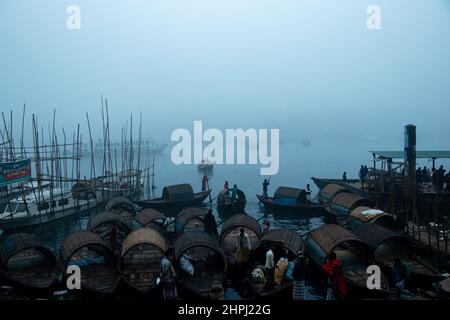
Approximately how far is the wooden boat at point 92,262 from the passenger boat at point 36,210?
8.57m

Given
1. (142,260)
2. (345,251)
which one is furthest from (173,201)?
(345,251)

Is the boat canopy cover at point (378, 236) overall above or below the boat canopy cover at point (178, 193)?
above

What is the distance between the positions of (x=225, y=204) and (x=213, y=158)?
45379mm

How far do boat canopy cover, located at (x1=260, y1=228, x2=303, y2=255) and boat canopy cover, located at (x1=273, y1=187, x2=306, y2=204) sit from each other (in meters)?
11.6

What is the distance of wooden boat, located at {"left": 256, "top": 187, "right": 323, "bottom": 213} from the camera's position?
24891 millimetres

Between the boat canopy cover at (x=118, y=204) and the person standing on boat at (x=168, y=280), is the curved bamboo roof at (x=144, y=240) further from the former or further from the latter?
the boat canopy cover at (x=118, y=204)

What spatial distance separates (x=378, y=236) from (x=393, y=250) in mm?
1705

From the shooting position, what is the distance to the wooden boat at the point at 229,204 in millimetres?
26156

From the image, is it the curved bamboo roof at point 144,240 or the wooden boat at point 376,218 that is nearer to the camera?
the curved bamboo roof at point 144,240

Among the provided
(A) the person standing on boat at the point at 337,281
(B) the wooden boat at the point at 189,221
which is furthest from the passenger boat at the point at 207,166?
(A) the person standing on boat at the point at 337,281

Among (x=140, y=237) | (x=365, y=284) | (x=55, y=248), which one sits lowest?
(x=55, y=248)

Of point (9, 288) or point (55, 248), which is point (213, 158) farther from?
point (9, 288)

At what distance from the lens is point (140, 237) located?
41.2 feet
